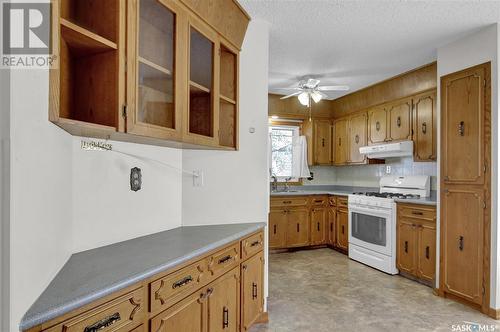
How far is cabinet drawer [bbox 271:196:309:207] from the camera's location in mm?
4848

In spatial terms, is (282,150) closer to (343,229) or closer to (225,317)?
(343,229)

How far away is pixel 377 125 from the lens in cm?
471

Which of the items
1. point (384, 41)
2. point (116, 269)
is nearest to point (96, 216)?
point (116, 269)

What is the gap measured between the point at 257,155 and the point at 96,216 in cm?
142

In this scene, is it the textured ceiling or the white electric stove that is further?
the white electric stove

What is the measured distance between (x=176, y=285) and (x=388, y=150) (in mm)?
3613

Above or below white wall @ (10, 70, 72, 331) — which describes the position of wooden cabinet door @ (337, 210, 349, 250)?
below

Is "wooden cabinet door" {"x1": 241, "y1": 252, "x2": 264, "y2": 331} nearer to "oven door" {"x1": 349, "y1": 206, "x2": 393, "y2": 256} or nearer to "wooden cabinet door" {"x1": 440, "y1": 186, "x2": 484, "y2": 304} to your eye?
"wooden cabinet door" {"x1": 440, "y1": 186, "x2": 484, "y2": 304}

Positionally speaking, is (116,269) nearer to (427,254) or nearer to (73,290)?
(73,290)

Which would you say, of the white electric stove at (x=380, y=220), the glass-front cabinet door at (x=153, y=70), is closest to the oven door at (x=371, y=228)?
the white electric stove at (x=380, y=220)

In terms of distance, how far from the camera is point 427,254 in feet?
11.5

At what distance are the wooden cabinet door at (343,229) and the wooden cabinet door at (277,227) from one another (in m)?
0.87
